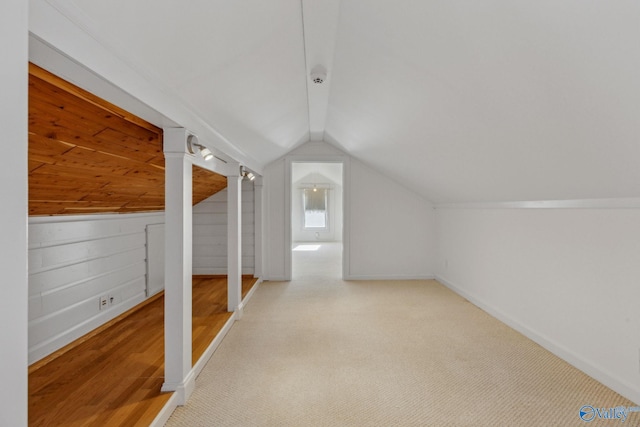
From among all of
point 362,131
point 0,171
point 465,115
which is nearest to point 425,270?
point 362,131

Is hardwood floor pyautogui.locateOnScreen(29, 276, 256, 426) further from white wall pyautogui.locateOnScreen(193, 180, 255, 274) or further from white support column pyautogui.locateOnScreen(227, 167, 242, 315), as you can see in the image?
white wall pyautogui.locateOnScreen(193, 180, 255, 274)

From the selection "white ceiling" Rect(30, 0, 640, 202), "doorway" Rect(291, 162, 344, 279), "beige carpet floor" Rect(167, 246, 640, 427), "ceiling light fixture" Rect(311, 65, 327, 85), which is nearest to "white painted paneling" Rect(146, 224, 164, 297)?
"beige carpet floor" Rect(167, 246, 640, 427)

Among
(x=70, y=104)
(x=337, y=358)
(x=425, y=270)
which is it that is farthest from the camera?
(x=425, y=270)

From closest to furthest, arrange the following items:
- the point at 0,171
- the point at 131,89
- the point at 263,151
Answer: the point at 0,171 → the point at 131,89 → the point at 263,151

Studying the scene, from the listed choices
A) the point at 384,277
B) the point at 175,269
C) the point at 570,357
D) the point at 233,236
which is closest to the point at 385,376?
the point at 570,357

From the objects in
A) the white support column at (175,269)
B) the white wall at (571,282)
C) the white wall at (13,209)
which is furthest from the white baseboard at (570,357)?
the white wall at (13,209)

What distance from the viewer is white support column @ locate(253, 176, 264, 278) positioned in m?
4.82

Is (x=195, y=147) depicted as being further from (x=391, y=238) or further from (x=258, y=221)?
(x=391, y=238)

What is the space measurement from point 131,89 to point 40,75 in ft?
0.92

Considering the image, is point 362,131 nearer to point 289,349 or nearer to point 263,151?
point 263,151

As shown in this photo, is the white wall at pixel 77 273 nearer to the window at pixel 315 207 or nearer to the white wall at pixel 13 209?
the white wall at pixel 13 209

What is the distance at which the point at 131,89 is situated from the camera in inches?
50.0

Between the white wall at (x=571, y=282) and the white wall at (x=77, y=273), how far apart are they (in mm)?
3971

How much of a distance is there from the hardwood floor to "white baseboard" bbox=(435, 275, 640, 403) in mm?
2830
